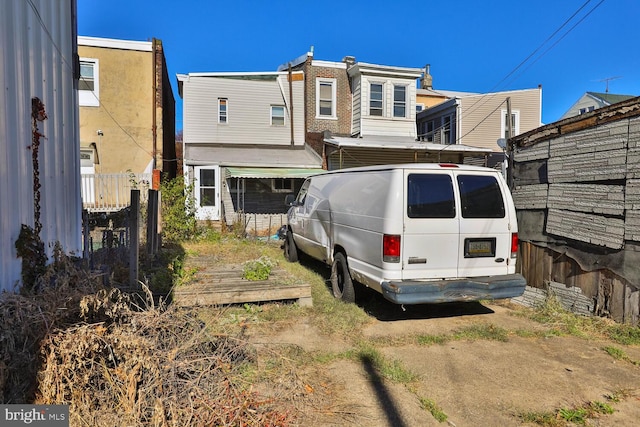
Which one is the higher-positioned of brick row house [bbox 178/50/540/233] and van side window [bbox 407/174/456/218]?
brick row house [bbox 178/50/540/233]

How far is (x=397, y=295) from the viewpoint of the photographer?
4.80m

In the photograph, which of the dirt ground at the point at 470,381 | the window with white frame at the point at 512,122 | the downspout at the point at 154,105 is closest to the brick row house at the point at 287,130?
the downspout at the point at 154,105

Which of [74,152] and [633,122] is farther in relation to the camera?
[74,152]

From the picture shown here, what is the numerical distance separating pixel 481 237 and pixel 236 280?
3709mm

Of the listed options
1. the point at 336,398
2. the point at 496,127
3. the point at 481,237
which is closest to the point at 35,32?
the point at 336,398

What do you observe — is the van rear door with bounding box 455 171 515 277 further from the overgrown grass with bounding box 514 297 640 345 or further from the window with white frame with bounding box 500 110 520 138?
the window with white frame with bounding box 500 110 520 138

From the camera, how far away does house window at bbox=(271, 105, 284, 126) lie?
17.3 m

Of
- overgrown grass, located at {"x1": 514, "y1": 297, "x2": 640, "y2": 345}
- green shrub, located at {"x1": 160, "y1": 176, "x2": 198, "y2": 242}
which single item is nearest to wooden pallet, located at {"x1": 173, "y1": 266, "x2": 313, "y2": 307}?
overgrown grass, located at {"x1": 514, "y1": 297, "x2": 640, "y2": 345}

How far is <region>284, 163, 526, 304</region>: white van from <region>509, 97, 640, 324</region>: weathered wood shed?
3.26 feet

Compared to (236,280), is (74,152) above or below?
above

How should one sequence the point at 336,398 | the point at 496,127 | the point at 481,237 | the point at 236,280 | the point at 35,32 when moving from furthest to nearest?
the point at 496,127, the point at 236,280, the point at 481,237, the point at 35,32, the point at 336,398

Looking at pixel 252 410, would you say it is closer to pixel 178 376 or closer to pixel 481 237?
pixel 178 376

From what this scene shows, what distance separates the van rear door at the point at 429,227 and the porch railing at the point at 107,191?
10.8m

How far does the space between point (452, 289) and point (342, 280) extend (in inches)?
73.0
